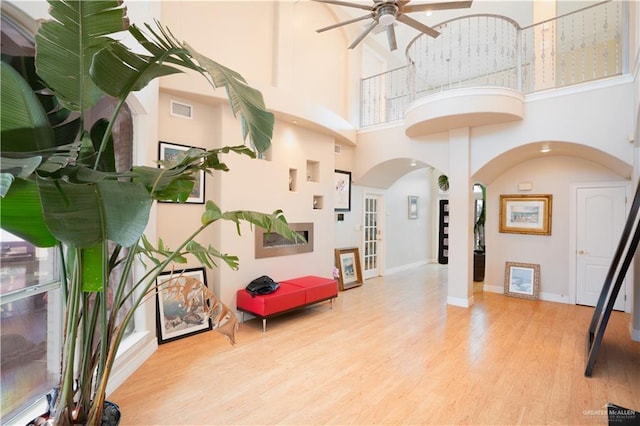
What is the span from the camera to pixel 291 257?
538 centimetres

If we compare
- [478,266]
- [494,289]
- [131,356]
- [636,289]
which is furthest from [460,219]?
[131,356]

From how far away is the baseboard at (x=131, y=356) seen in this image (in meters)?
2.84

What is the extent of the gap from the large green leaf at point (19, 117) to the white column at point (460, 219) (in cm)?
537

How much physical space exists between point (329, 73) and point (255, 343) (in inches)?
195

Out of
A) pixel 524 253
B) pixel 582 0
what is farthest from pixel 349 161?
pixel 582 0

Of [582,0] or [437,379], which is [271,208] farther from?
[582,0]

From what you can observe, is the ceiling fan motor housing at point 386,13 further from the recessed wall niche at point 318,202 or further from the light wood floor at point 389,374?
the light wood floor at point 389,374

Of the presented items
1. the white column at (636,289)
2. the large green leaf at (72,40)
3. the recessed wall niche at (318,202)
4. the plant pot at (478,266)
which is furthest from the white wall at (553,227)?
the large green leaf at (72,40)

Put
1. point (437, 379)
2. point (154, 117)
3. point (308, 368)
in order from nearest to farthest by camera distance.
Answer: point (437, 379) < point (308, 368) < point (154, 117)

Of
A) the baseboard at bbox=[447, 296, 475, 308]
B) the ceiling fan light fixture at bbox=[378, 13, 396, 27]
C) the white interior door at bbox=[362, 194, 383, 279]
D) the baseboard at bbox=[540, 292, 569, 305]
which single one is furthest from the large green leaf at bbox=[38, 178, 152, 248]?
the baseboard at bbox=[540, 292, 569, 305]

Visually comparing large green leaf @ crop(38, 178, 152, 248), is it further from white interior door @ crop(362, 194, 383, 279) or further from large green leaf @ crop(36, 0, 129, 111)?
white interior door @ crop(362, 194, 383, 279)

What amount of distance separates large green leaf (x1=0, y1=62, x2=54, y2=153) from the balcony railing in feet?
15.5

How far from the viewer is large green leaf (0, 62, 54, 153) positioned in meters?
1.16

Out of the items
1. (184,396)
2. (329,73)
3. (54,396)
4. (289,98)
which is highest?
(329,73)
